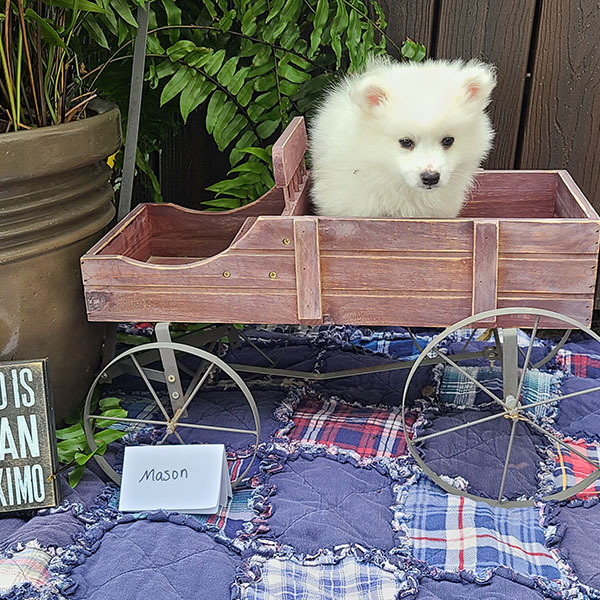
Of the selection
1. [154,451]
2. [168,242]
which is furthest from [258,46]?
[154,451]

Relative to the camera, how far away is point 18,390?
54.9 inches

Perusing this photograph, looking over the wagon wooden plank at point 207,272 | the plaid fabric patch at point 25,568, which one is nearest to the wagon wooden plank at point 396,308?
the wagon wooden plank at point 207,272

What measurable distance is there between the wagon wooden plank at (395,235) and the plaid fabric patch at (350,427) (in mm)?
461

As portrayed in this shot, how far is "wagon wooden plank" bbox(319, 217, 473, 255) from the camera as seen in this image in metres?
1.37

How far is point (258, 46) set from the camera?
1.80 metres

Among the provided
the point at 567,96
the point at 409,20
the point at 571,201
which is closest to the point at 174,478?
the point at 571,201

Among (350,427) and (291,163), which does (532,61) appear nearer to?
(291,163)

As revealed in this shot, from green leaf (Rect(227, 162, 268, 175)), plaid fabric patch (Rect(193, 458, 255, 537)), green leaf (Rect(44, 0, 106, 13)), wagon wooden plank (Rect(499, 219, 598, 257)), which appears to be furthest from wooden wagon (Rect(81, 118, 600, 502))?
green leaf (Rect(44, 0, 106, 13))

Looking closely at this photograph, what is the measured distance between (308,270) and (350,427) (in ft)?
1.47

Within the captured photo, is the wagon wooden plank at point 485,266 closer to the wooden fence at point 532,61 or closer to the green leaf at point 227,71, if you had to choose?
the green leaf at point 227,71

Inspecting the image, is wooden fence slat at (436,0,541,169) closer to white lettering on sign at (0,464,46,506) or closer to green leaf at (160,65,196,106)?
green leaf at (160,65,196,106)

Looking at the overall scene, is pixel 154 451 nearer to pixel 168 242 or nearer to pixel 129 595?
pixel 129 595

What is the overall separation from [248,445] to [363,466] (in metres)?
0.26

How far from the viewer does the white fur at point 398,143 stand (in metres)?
1.41
